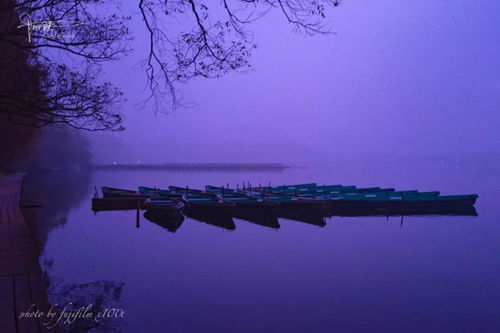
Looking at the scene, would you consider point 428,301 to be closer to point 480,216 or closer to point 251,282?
point 251,282

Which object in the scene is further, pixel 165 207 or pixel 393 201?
pixel 393 201

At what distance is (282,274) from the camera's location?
1270cm

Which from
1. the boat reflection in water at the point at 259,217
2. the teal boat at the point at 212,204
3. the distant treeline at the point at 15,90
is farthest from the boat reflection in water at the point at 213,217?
the distant treeline at the point at 15,90

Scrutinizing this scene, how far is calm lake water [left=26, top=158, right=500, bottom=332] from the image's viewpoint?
29.5ft

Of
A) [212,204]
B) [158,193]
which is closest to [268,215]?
[212,204]

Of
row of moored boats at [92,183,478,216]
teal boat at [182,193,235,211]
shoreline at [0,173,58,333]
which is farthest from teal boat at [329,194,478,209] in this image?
shoreline at [0,173,58,333]

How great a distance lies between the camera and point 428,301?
10.2 m

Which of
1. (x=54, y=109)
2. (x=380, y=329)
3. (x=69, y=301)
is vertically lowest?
(x=380, y=329)

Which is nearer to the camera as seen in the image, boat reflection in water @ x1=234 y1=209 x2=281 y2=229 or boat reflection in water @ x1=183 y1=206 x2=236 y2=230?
boat reflection in water @ x1=183 y1=206 x2=236 y2=230

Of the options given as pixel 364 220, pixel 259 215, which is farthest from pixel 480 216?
pixel 259 215

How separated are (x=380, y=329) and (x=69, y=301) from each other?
6.83 metres

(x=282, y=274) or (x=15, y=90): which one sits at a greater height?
(x=15, y=90)

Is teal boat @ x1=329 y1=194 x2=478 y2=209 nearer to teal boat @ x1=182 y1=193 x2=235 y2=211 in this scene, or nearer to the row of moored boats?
the row of moored boats

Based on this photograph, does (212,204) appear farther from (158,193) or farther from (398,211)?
(398,211)
